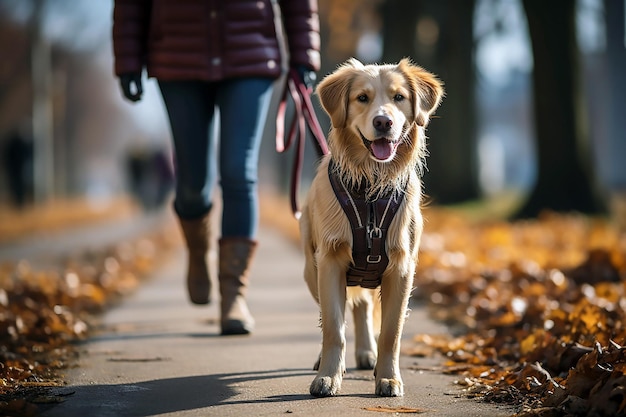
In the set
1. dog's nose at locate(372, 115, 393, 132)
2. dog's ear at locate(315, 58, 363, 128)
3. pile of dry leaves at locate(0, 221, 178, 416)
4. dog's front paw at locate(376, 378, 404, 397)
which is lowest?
pile of dry leaves at locate(0, 221, 178, 416)

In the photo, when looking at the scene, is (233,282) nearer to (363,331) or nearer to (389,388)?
(363,331)

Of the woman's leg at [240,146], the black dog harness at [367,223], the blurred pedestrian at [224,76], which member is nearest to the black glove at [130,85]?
the blurred pedestrian at [224,76]

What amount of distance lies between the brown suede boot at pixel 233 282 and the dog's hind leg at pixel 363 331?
1146 mm

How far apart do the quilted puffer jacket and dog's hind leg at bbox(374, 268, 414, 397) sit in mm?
2022

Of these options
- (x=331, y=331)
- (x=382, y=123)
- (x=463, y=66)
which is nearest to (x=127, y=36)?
(x=382, y=123)

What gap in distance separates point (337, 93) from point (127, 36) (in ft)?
6.83

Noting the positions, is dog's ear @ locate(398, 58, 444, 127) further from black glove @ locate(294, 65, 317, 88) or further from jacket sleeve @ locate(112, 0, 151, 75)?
jacket sleeve @ locate(112, 0, 151, 75)

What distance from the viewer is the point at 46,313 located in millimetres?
6973

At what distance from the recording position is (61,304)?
7859 millimetres

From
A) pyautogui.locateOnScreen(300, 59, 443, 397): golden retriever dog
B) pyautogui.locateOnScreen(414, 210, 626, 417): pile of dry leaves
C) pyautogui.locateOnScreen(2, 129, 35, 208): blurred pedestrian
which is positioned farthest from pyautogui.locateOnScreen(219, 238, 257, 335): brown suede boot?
pyautogui.locateOnScreen(2, 129, 35, 208): blurred pedestrian

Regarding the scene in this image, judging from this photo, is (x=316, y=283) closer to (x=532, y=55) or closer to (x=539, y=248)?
(x=539, y=248)

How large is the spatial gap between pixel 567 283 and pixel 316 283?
11.2ft

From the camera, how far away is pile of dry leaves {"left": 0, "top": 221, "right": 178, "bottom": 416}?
4754mm

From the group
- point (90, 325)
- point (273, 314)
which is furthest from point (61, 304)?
point (273, 314)
